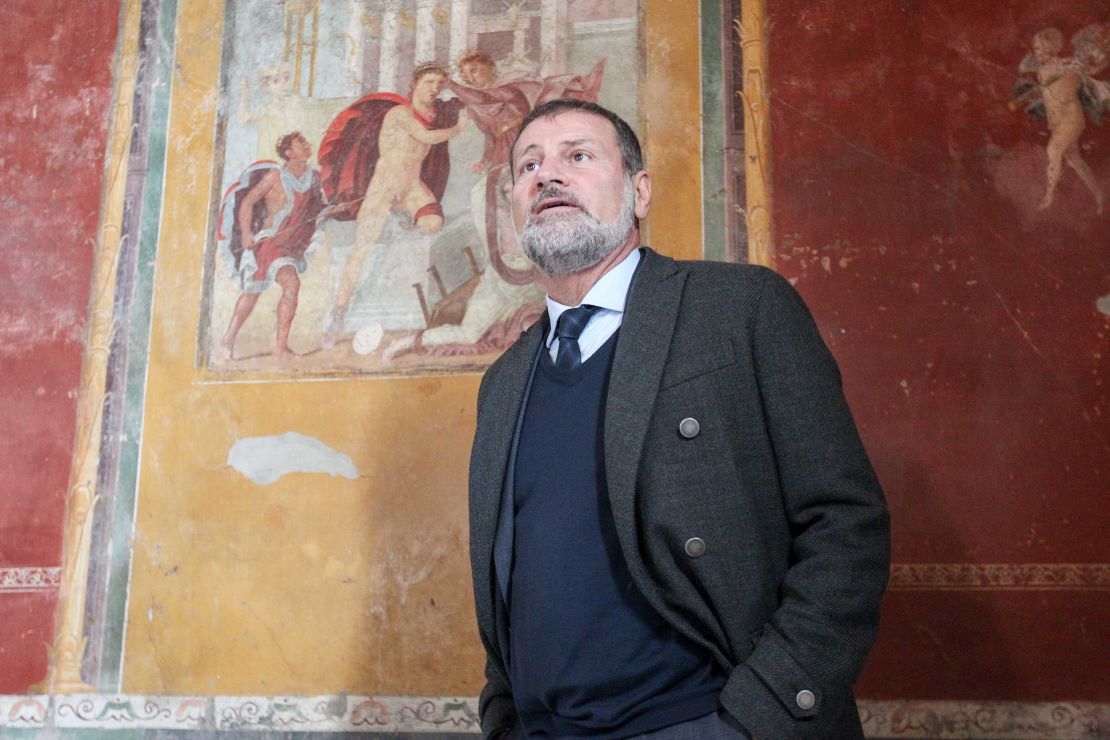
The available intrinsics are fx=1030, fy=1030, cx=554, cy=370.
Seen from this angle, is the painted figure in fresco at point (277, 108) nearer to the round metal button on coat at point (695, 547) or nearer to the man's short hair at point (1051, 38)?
the man's short hair at point (1051, 38)

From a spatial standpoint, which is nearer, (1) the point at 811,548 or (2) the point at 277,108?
(1) the point at 811,548

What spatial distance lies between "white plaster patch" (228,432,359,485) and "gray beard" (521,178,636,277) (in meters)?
2.06

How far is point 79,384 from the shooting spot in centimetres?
441

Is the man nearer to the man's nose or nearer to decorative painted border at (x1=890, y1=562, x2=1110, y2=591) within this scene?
the man's nose

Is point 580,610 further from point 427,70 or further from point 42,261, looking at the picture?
point 42,261

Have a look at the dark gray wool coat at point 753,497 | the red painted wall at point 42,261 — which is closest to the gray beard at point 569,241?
the dark gray wool coat at point 753,497

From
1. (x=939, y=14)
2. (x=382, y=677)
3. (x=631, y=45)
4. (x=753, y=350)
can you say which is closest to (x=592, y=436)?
(x=753, y=350)

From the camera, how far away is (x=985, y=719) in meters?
3.43

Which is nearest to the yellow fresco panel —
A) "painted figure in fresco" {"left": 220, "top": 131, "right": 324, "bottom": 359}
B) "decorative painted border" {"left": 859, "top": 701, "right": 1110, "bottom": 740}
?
"painted figure in fresco" {"left": 220, "top": 131, "right": 324, "bottom": 359}

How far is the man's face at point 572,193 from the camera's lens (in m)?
2.26

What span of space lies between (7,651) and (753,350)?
360 cm

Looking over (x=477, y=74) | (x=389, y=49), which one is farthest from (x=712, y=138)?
(x=389, y=49)

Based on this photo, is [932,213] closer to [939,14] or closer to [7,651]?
[939,14]

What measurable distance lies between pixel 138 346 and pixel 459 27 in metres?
1.97
